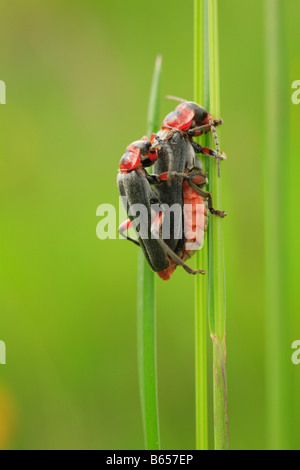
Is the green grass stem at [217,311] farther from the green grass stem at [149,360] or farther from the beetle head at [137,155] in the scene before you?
the beetle head at [137,155]

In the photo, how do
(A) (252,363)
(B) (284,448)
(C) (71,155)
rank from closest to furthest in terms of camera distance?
(B) (284,448) < (A) (252,363) < (C) (71,155)

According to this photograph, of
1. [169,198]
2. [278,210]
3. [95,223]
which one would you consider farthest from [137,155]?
[95,223]

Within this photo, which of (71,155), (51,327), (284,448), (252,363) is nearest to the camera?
(284,448)

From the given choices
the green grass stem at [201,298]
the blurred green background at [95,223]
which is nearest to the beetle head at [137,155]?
the green grass stem at [201,298]

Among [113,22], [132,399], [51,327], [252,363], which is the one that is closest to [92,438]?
[132,399]

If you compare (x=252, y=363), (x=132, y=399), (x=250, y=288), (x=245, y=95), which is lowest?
(x=132, y=399)

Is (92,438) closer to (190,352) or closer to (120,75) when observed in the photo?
(190,352)
